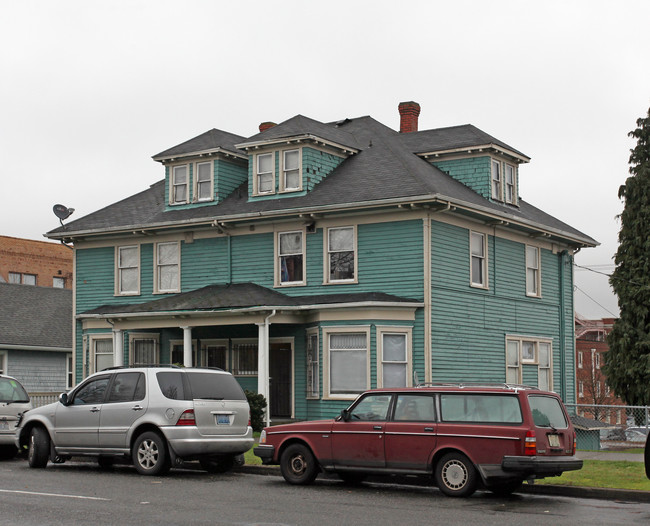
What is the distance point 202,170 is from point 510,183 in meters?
9.64

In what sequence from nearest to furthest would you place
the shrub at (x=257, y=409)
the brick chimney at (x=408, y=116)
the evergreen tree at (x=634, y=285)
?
the shrub at (x=257, y=409), the evergreen tree at (x=634, y=285), the brick chimney at (x=408, y=116)

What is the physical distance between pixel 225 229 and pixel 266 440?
14284 mm

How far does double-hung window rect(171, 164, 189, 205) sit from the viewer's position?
1206 inches

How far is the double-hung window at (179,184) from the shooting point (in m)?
30.6

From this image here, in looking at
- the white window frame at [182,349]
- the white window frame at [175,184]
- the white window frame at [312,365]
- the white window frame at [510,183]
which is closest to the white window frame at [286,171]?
the white window frame at [175,184]

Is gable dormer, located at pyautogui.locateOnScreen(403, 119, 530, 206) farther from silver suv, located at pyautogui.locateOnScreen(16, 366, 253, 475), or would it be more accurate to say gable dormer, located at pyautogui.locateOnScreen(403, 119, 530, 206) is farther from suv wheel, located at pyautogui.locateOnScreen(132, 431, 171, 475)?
suv wheel, located at pyautogui.locateOnScreen(132, 431, 171, 475)

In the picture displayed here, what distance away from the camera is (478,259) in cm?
2788

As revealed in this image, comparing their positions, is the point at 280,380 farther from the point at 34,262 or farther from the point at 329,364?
the point at 34,262

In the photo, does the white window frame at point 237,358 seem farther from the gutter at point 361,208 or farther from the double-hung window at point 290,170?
the double-hung window at point 290,170

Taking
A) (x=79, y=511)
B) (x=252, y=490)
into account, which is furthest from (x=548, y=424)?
(x=79, y=511)

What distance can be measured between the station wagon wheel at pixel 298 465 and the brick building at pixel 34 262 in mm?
43403

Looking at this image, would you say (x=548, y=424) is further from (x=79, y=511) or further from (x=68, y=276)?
(x=68, y=276)

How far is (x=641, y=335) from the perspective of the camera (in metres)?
33.4

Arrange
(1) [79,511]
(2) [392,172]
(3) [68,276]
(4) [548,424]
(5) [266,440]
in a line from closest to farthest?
(1) [79,511]
(4) [548,424]
(5) [266,440]
(2) [392,172]
(3) [68,276]
